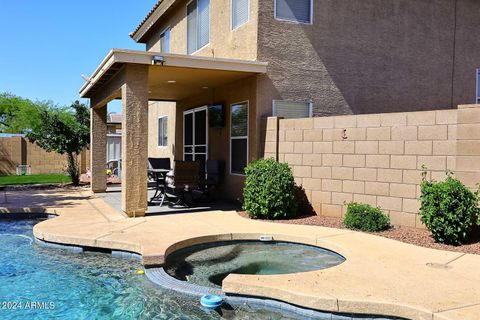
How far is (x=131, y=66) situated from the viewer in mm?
9664

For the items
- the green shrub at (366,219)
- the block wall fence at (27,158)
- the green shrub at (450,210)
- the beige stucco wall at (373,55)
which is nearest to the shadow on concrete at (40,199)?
the beige stucco wall at (373,55)

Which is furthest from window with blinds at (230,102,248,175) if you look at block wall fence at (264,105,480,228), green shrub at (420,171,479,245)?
green shrub at (420,171,479,245)

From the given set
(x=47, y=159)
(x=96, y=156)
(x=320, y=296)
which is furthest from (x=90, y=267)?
(x=47, y=159)

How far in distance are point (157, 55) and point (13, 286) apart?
5.67 metres

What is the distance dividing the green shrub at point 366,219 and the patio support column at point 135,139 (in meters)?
4.73

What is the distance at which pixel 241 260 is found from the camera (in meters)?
6.92

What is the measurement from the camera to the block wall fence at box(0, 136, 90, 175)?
2472 cm

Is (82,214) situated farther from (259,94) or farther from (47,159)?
(47,159)

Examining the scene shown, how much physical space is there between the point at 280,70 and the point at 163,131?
9786 millimetres

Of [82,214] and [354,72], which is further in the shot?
[354,72]

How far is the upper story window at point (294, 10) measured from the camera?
11.3 meters

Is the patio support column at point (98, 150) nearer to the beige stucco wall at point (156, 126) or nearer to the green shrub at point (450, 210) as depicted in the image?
the beige stucco wall at point (156, 126)

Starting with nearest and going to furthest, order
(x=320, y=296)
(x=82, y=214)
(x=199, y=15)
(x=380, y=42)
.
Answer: (x=320, y=296), (x=82, y=214), (x=380, y=42), (x=199, y=15)

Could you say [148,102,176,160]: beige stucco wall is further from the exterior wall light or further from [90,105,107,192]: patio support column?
the exterior wall light
